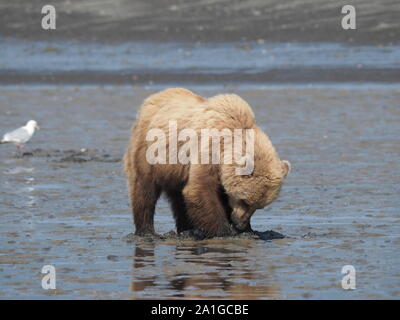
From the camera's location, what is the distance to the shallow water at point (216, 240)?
24.7 ft

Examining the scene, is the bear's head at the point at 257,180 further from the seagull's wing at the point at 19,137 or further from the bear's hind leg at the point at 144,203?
the seagull's wing at the point at 19,137

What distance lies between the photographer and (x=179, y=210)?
9375mm

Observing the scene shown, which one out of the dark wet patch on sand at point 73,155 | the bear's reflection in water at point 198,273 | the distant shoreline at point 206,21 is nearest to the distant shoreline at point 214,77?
the distant shoreline at point 206,21

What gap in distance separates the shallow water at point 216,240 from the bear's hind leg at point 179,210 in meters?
0.26

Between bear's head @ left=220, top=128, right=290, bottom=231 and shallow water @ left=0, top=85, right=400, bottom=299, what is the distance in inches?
15.6

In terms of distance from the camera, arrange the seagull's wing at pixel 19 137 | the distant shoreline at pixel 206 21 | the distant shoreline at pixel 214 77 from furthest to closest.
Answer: the distant shoreline at pixel 206 21
the distant shoreline at pixel 214 77
the seagull's wing at pixel 19 137

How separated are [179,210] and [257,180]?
100 centimetres

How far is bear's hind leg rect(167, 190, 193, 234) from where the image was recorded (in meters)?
9.29

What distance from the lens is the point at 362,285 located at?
24.2 ft

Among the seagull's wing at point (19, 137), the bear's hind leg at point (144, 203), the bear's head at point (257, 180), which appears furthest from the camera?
the seagull's wing at point (19, 137)

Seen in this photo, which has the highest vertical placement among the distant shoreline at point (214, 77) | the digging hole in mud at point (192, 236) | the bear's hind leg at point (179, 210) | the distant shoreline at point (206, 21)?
the distant shoreline at point (206, 21)

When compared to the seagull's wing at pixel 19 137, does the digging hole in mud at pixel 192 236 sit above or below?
below

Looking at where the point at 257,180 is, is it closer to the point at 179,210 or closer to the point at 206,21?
the point at 179,210
